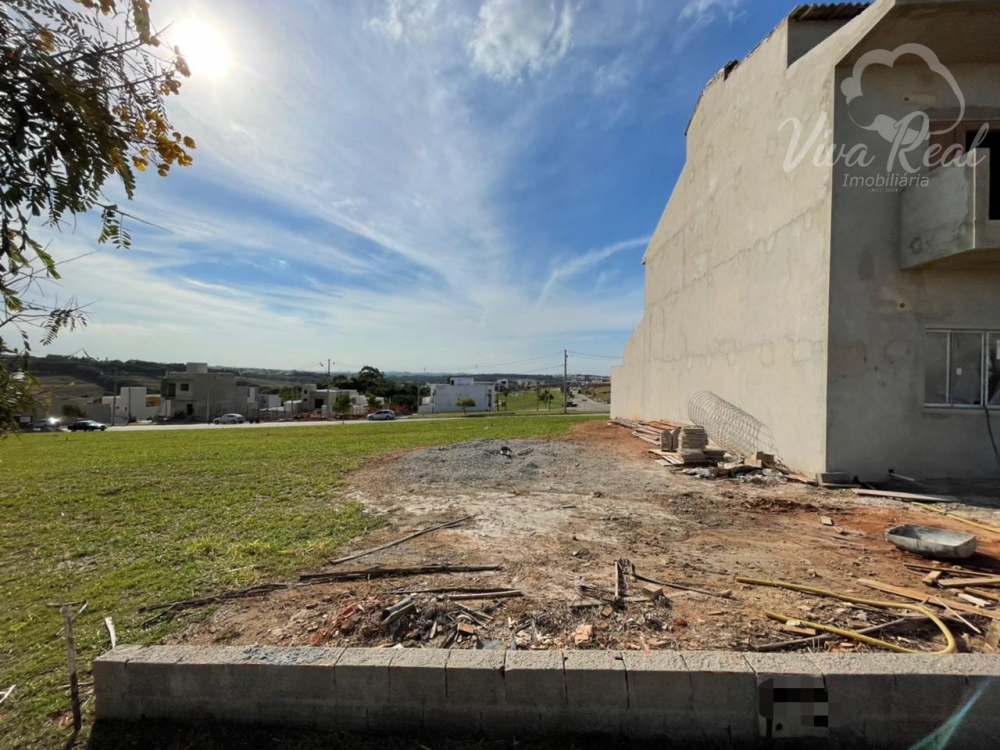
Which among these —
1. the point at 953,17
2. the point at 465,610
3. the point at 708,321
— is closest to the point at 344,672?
the point at 465,610

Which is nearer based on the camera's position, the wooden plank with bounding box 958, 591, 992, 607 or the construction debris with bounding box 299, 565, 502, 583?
the wooden plank with bounding box 958, 591, 992, 607

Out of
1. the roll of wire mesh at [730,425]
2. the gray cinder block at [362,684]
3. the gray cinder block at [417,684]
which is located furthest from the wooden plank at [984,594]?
the roll of wire mesh at [730,425]

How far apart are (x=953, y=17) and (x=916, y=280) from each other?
386 cm

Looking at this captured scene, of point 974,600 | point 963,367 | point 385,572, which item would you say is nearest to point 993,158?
point 963,367

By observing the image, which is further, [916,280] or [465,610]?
[916,280]

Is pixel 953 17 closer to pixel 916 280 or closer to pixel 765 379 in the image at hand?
pixel 916 280

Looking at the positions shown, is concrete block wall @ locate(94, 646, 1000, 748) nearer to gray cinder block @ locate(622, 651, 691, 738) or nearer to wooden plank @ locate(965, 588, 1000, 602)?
gray cinder block @ locate(622, 651, 691, 738)

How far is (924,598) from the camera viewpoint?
131 inches

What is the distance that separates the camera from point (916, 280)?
24.0ft

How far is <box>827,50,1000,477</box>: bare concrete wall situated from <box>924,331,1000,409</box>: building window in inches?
6.6

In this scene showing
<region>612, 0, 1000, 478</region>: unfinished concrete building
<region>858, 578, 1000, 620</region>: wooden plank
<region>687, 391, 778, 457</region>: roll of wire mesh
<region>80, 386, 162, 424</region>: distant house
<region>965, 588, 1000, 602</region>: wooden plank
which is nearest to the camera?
<region>858, 578, 1000, 620</region>: wooden plank

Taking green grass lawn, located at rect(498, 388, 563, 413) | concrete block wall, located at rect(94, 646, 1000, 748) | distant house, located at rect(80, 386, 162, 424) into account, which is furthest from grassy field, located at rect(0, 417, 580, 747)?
distant house, located at rect(80, 386, 162, 424)

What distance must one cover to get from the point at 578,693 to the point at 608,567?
1.94m

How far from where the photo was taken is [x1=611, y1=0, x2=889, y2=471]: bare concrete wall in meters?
7.70
